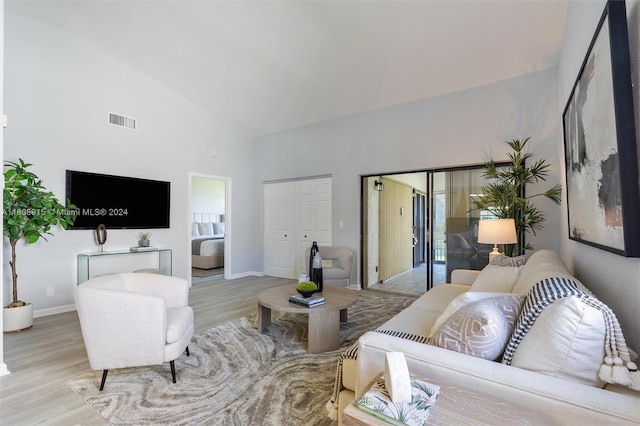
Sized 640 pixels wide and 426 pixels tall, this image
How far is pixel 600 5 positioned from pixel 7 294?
19.6 feet

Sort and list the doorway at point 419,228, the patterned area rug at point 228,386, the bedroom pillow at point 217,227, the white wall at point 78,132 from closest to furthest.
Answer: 1. the patterned area rug at point 228,386
2. the white wall at point 78,132
3. the doorway at point 419,228
4. the bedroom pillow at point 217,227

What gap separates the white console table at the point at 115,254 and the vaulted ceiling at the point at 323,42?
109 inches

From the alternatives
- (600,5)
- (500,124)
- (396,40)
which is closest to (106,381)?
(600,5)

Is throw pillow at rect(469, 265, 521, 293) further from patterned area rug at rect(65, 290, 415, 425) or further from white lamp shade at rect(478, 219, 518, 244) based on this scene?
patterned area rug at rect(65, 290, 415, 425)

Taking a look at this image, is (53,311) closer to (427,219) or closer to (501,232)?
(427,219)

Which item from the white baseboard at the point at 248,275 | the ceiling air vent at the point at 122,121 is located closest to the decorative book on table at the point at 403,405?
the ceiling air vent at the point at 122,121

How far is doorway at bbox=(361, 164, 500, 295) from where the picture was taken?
4.32 metres

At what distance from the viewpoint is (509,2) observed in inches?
109

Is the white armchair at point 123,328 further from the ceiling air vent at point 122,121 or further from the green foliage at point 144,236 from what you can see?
the ceiling air vent at point 122,121

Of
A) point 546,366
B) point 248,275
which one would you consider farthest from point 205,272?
point 546,366

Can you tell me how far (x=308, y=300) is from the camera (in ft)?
8.91

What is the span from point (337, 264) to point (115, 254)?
10.8ft

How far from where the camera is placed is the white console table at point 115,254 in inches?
157

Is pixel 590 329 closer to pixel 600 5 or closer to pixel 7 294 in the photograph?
pixel 600 5
